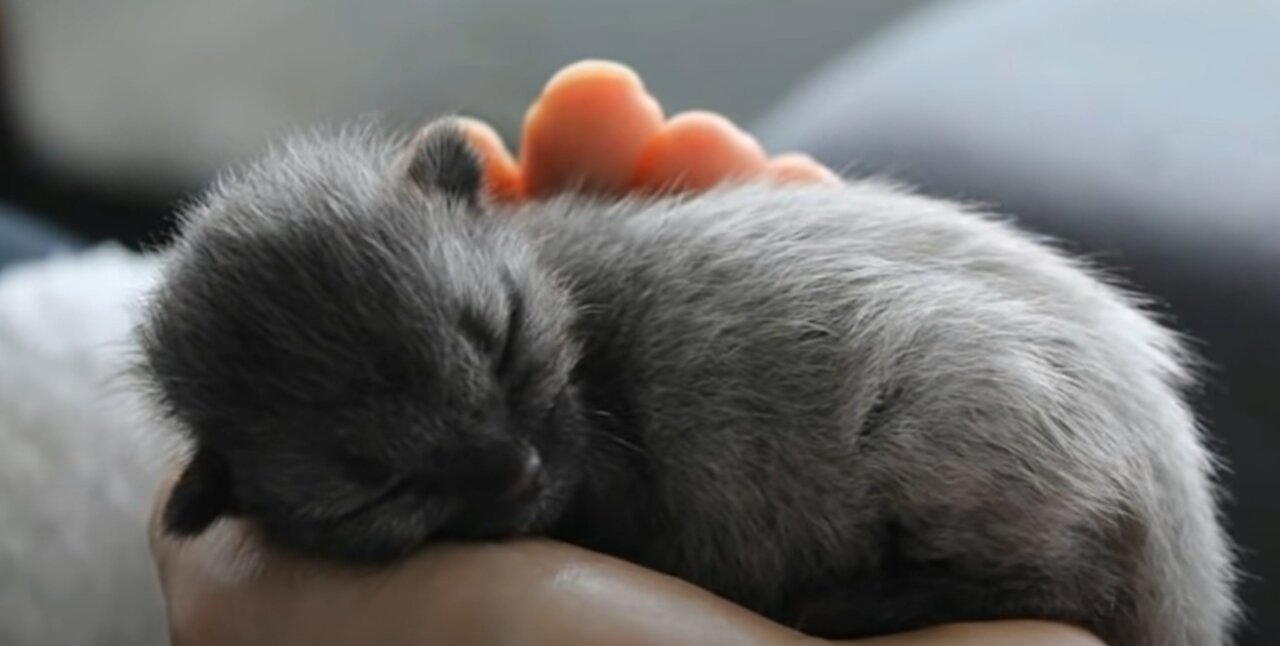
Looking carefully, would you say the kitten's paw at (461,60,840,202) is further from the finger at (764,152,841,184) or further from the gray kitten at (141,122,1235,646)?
the gray kitten at (141,122,1235,646)

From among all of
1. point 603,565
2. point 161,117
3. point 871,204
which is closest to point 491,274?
point 603,565

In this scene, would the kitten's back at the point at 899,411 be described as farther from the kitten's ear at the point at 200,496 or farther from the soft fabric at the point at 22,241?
the soft fabric at the point at 22,241

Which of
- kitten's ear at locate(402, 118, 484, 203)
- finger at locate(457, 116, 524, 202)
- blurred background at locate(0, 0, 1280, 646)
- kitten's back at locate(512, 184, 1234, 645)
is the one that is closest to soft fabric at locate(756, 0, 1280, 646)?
blurred background at locate(0, 0, 1280, 646)

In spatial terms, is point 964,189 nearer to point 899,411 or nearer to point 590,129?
point 590,129

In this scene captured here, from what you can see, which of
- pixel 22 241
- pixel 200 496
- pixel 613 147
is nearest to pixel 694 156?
pixel 613 147

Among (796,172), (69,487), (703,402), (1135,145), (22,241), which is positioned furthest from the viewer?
(22,241)

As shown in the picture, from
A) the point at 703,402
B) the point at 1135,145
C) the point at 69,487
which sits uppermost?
the point at 1135,145

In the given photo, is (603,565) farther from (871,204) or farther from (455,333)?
(871,204)
